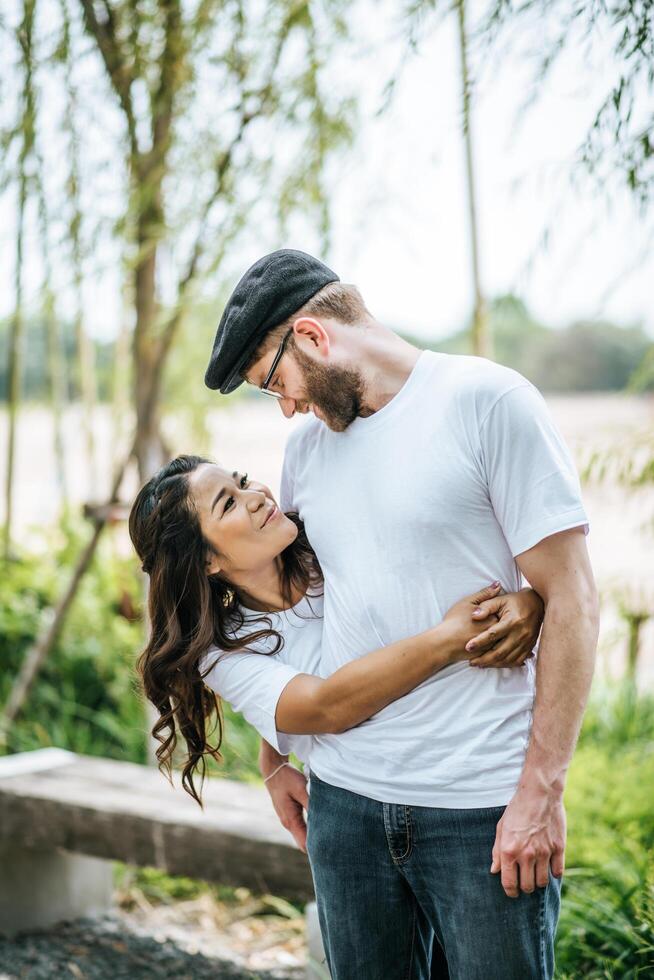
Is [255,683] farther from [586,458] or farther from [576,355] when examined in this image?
[576,355]

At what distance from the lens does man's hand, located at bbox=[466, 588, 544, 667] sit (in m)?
1.41

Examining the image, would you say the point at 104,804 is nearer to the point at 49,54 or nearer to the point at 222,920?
the point at 222,920

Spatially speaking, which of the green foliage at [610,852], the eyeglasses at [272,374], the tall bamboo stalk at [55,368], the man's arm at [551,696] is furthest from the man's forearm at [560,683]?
the tall bamboo stalk at [55,368]

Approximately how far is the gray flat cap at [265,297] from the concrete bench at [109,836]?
4.83ft

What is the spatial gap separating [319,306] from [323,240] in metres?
2.40

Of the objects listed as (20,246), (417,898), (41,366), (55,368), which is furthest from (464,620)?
(41,366)

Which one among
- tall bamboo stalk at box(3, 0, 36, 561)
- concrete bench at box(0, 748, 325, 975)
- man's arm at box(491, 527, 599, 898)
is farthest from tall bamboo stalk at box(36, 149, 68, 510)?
man's arm at box(491, 527, 599, 898)

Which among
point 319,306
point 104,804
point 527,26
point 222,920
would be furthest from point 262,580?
point 222,920

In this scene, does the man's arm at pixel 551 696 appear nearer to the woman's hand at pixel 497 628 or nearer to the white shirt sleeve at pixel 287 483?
the woman's hand at pixel 497 628

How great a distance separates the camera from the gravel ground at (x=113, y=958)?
287cm

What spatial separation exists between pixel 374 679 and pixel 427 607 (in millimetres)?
131

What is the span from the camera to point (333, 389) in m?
1.55

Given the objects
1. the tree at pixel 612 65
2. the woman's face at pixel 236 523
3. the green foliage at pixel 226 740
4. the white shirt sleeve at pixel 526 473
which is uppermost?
the tree at pixel 612 65

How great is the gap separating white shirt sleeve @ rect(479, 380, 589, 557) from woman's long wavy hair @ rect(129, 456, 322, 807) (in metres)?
0.51
